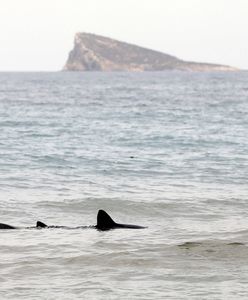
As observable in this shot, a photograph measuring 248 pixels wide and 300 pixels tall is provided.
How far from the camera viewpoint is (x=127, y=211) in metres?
20.5

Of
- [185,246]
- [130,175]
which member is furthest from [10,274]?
[130,175]

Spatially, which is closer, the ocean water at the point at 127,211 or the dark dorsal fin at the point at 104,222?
the ocean water at the point at 127,211

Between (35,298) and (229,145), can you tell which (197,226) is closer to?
(35,298)

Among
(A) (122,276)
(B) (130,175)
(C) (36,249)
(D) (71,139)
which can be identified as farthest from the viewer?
(D) (71,139)

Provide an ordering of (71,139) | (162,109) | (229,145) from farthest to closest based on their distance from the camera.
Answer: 1. (162,109)
2. (71,139)
3. (229,145)

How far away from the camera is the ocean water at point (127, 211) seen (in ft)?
42.0

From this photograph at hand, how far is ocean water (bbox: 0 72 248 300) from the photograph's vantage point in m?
12.8

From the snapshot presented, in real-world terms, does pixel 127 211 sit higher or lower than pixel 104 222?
lower

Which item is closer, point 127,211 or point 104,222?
point 104,222

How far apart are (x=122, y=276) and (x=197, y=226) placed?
520cm

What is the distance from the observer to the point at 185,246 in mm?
15398

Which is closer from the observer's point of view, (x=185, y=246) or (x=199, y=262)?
(x=199, y=262)

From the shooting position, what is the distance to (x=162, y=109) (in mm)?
65875

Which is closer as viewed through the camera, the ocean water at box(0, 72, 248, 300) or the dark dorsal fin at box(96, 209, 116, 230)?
the ocean water at box(0, 72, 248, 300)
